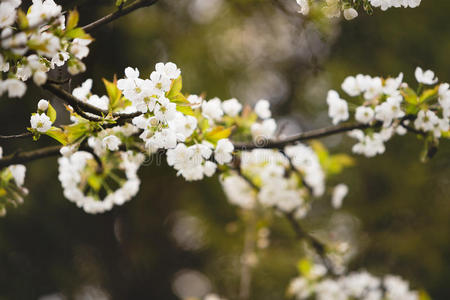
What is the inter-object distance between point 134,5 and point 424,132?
140cm

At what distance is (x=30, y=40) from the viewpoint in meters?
1.02

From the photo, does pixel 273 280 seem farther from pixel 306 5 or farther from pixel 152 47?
pixel 306 5

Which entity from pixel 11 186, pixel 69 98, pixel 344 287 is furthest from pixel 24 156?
pixel 344 287

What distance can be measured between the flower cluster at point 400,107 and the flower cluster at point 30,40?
1255 mm

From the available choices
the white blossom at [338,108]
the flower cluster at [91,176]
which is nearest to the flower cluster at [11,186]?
the flower cluster at [91,176]

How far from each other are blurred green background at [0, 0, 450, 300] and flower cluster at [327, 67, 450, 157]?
2026 millimetres

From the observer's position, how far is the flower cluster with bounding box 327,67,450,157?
1648 millimetres

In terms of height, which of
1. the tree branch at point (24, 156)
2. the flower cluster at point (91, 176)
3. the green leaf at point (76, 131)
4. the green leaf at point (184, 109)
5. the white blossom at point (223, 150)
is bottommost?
the flower cluster at point (91, 176)

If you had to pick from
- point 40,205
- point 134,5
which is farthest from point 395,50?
point 40,205

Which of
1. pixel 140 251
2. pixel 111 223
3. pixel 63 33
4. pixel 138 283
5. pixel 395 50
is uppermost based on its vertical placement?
pixel 63 33

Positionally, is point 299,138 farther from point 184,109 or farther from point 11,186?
point 11,186

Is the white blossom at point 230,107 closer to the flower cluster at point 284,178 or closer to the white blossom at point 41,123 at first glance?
the flower cluster at point 284,178

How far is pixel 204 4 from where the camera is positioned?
528cm

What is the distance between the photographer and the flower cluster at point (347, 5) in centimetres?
140
